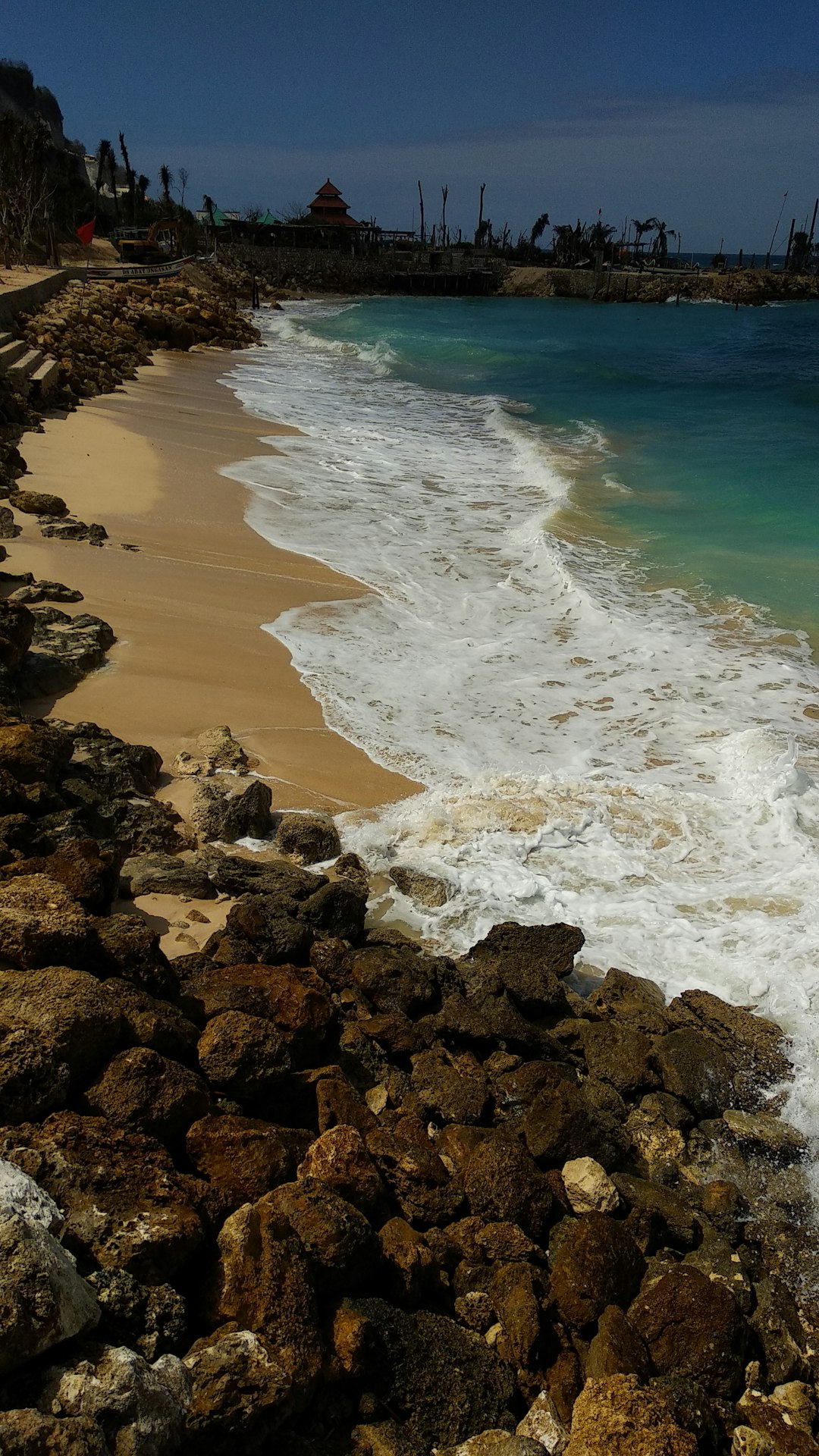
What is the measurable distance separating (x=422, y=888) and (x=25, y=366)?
1414 centimetres

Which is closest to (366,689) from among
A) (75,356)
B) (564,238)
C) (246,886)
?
(246,886)

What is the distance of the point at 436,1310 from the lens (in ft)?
9.98

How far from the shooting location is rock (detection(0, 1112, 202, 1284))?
2.51m

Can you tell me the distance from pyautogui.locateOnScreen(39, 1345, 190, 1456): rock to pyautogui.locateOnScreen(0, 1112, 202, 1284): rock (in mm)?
291

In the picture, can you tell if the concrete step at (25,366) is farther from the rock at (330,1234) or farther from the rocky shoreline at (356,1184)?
the rock at (330,1234)

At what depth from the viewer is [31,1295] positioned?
6.71ft

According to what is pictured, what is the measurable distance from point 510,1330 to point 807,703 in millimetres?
6472

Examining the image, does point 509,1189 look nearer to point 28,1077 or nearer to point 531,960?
point 531,960

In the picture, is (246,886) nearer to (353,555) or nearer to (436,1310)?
(436,1310)

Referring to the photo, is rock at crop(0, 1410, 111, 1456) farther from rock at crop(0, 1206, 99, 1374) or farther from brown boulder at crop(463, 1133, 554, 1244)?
brown boulder at crop(463, 1133, 554, 1244)

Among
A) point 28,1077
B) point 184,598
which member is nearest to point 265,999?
point 28,1077

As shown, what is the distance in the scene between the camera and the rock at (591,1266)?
10.2 ft

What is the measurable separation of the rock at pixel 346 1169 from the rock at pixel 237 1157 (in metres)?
0.08

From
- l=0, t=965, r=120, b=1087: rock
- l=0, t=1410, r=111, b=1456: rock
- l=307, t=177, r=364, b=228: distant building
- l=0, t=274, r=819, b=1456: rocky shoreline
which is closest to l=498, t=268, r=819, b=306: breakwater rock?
l=307, t=177, r=364, b=228: distant building
